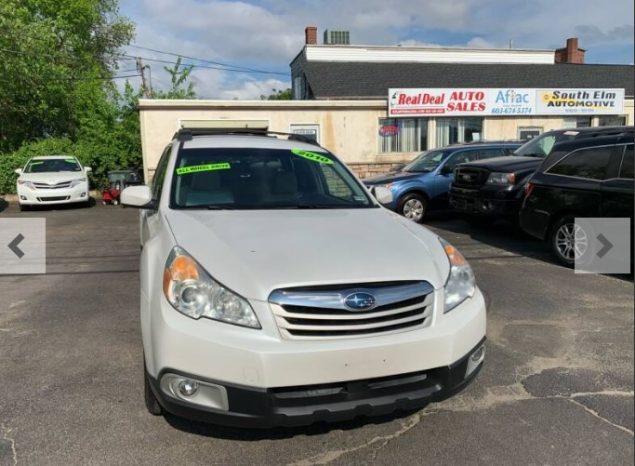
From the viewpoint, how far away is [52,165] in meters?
16.3

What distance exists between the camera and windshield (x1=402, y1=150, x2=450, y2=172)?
1167cm

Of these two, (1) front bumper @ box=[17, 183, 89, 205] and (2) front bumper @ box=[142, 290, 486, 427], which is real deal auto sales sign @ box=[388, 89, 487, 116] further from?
(2) front bumper @ box=[142, 290, 486, 427]

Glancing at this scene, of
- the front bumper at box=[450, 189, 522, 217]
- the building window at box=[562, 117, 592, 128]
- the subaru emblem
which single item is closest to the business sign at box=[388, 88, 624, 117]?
the building window at box=[562, 117, 592, 128]

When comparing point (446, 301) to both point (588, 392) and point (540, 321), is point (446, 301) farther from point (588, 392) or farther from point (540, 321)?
point (540, 321)

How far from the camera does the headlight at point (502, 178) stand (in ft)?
29.3

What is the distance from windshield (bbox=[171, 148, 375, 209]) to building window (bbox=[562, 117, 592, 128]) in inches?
775

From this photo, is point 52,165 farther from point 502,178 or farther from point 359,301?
point 359,301

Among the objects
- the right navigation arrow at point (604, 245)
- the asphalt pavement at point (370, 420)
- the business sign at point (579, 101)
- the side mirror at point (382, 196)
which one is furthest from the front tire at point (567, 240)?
the business sign at point (579, 101)

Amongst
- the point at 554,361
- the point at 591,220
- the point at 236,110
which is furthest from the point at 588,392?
the point at 236,110

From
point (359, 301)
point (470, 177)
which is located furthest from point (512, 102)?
point (359, 301)

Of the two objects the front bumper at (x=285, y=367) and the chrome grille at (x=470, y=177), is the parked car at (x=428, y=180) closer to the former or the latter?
the chrome grille at (x=470, y=177)

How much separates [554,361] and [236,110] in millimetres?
15781

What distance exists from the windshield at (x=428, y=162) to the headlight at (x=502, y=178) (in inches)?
96.6

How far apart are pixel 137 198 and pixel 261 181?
92 centimetres
